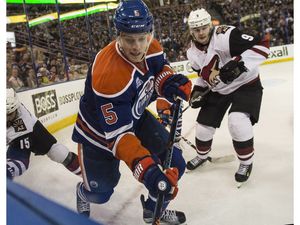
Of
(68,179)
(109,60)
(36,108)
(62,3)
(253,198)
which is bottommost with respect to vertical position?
(253,198)

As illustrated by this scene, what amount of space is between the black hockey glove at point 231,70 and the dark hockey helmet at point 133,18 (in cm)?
47

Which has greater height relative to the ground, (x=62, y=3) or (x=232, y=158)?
(x=62, y=3)

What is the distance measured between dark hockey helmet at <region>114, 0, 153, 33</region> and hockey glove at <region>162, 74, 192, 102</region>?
7.4 inches

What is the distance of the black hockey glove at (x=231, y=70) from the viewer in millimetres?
1305

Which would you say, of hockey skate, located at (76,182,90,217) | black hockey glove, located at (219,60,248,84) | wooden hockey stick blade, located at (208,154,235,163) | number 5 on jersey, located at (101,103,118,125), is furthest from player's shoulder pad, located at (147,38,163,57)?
wooden hockey stick blade, located at (208,154,235,163)

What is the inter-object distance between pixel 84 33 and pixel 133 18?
0.97 feet

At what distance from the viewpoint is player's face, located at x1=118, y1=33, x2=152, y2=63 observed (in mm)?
906

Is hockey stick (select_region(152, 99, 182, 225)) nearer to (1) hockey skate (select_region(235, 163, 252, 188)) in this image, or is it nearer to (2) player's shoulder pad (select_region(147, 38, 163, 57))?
(2) player's shoulder pad (select_region(147, 38, 163, 57))

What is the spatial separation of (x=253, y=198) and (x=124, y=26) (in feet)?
2.66

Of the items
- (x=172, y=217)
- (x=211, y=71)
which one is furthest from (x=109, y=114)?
(x=211, y=71)

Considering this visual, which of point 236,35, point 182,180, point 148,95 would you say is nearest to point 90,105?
point 148,95

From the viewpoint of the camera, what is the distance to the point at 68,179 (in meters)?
1.19


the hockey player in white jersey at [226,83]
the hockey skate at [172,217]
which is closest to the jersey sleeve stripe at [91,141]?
the hockey skate at [172,217]

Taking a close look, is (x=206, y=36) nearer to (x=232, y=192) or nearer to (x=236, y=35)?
(x=236, y=35)
